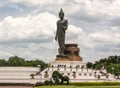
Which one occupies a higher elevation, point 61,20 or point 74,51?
point 61,20

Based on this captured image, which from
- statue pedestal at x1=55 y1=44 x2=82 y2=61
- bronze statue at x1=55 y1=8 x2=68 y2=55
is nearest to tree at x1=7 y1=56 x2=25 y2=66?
statue pedestal at x1=55 y1=44 x2=82 y2=61

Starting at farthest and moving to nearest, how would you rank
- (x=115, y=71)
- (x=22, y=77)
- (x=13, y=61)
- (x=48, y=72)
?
1. (x=13, y=61)
2. (x=115, y=71)
3. (x=22, y=77)
4. (x=48, y=72)

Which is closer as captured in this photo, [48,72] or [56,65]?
[48,72]

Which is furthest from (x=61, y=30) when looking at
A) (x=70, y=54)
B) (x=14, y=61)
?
(x=14, y=61)

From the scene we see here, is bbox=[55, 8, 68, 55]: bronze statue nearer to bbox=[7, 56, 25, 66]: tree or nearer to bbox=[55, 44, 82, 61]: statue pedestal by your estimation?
bbox=[55, 44, 82, 61]: statue pedestal

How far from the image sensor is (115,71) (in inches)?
2645

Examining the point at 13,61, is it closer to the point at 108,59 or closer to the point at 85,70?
the point at 108,59

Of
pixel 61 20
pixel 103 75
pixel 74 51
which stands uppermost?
pixel 61 20

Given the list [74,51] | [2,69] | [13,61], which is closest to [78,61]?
[74,51]

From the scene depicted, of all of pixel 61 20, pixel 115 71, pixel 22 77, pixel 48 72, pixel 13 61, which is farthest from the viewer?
pixel 13 61

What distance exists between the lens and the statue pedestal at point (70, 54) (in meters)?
62.0

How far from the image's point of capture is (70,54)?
208ft

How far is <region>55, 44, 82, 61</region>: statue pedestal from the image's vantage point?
62.0m

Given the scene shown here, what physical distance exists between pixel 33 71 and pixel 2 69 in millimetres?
4395
